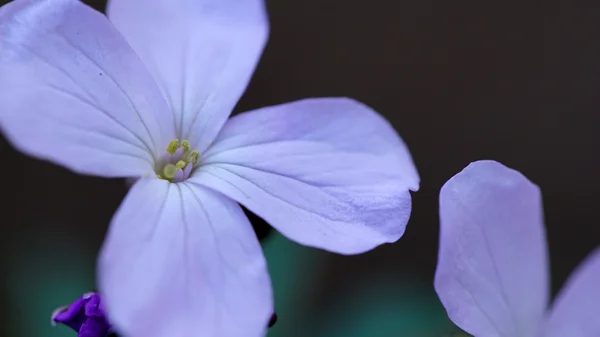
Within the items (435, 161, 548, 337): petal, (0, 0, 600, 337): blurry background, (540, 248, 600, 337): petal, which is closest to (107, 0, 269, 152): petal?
(435, 161, 548, 337): petal

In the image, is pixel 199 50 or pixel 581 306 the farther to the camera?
pixel 199 50

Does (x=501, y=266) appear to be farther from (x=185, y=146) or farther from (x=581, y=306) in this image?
(x=185, y=146)

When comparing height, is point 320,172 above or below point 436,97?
above

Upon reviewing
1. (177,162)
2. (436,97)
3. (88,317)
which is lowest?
(436,97)

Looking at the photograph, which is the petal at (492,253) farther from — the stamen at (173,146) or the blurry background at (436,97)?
the blurry background at (436,97)

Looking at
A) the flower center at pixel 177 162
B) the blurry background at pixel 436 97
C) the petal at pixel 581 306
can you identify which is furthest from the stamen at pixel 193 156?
the blurry background at pixel 436 97

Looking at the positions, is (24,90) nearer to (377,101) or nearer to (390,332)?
(390,332)

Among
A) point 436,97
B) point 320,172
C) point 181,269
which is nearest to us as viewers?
point 181,269

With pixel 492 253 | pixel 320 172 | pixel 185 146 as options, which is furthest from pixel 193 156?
pixel 492 253
